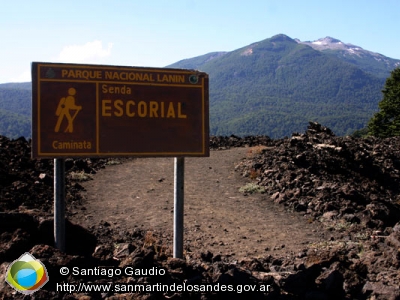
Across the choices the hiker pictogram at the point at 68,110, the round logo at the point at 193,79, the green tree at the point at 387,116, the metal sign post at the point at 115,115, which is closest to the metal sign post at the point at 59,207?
the metal sign post at the point at 115,115

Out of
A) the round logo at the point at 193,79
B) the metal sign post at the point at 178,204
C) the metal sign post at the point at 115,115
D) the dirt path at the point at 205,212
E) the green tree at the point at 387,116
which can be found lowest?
the dirt path at the point at 205,212

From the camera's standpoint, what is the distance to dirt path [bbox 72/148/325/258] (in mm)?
7652

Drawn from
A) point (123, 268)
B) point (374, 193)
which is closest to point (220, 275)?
point (123, 268)

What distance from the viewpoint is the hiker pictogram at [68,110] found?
16.1 feet

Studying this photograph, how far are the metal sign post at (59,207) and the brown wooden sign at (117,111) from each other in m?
0.17

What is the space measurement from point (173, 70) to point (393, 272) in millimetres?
3331

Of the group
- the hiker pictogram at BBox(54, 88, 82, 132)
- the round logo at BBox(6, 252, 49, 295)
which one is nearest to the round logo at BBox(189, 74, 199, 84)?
the hiker pictogram at BBox(54, 88, 82, 132)

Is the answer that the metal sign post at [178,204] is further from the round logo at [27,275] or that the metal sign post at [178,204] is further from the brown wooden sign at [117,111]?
the round logo at [27,275]

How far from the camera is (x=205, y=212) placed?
31.1 ft

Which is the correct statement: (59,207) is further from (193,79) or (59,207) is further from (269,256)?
(269,256)

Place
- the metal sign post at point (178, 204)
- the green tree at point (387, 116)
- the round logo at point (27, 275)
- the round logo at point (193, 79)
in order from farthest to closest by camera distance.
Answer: the green tree at point (387, 116) → the metal sign post at point (178, 204) → the round logo at point (193, 79) → the round logo at point (27, 275)

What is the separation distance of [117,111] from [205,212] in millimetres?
4739

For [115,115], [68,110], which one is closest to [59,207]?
[68,110]

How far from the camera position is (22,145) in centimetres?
1456
